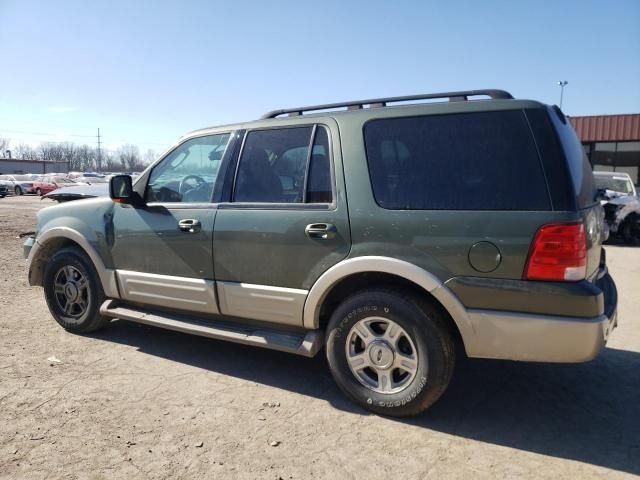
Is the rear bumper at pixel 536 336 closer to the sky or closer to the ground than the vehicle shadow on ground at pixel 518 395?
closer to the sky

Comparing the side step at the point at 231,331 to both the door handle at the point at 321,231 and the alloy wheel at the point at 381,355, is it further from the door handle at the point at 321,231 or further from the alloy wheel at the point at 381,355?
the door handle at the point at 321,231

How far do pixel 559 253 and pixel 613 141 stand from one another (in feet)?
87.0

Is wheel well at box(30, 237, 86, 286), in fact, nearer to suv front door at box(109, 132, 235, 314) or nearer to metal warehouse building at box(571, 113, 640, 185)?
suv front door at box(109, 132, 235, 314)

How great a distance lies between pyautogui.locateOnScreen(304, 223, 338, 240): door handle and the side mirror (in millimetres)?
1821

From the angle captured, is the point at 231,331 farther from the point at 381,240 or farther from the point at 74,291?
the point at 74,291

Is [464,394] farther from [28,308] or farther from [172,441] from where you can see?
[28,308]

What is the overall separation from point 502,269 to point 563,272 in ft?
1.04

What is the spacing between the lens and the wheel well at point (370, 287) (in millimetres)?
3139

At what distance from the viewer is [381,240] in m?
3.13

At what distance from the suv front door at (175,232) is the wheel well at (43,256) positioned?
0.92m

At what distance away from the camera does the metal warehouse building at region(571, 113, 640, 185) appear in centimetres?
2438

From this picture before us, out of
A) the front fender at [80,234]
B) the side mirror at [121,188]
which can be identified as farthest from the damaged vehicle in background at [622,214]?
the front fender at [80,234]

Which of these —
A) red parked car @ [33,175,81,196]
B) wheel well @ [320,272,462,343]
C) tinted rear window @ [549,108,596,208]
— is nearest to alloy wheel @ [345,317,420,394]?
wheel well @ [320,272,462,343]

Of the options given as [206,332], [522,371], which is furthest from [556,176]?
[206,332]
